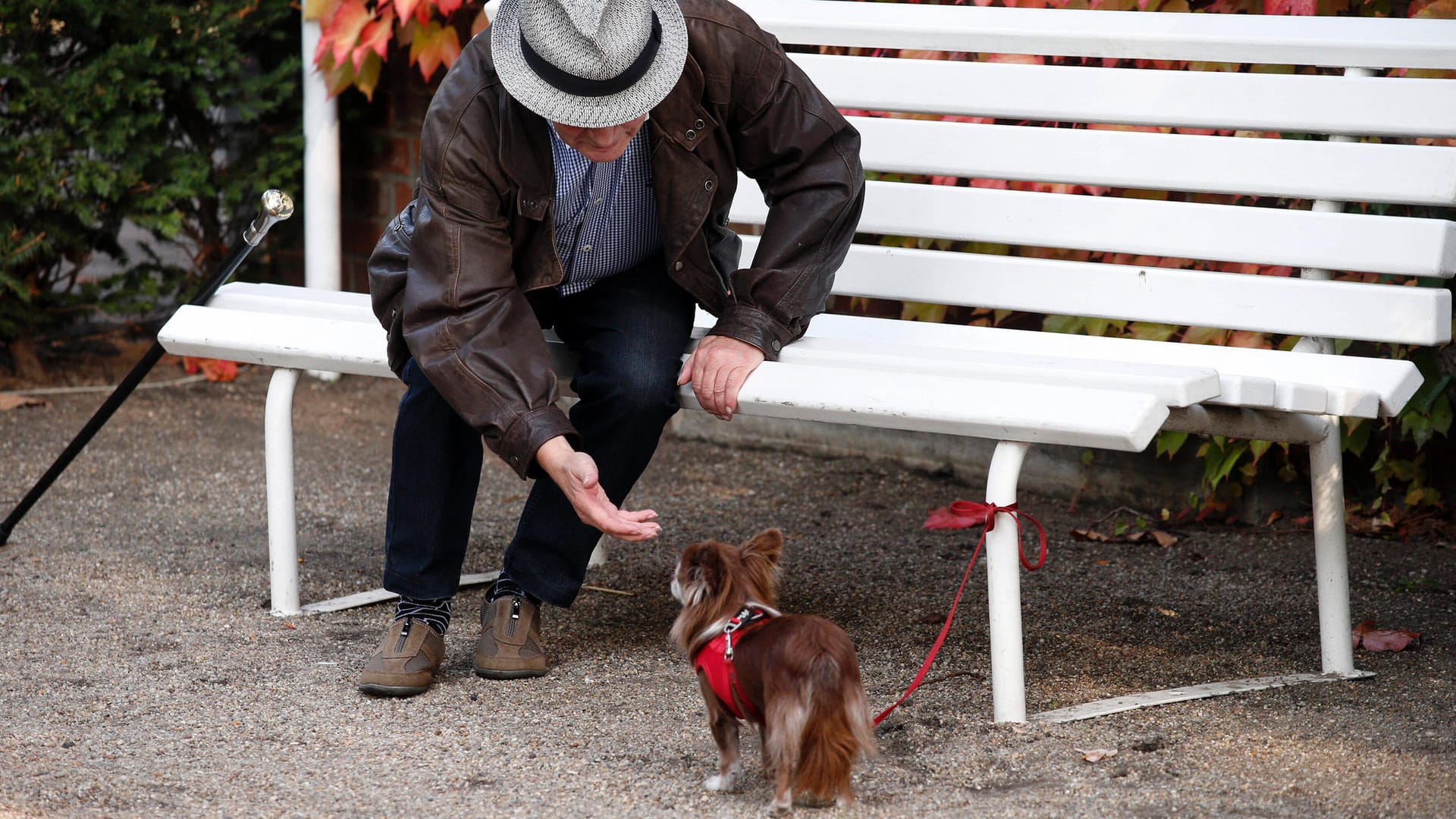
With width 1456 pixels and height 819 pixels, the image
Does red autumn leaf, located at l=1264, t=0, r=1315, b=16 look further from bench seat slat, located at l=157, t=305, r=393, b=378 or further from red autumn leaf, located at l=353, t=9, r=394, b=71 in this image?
red autumn leaf, located at l=353, t=9, r=394, b=71

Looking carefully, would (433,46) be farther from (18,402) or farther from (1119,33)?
(1119,33)

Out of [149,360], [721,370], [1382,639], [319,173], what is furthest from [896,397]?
[319,173]

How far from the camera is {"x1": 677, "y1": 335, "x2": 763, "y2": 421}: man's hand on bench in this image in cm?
260

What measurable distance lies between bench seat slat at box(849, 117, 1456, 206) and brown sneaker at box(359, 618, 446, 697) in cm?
133

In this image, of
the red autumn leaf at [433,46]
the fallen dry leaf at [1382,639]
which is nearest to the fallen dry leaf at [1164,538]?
the fallen dry leaf at [1382,639]

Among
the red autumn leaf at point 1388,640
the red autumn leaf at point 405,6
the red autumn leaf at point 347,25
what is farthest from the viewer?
the red autumn leaf at point 347,25

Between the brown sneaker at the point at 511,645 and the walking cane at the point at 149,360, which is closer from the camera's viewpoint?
the brown sneaker at the point at 511,645

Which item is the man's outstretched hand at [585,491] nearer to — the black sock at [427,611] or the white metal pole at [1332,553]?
the black sock at [427,611]

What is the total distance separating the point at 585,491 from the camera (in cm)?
239

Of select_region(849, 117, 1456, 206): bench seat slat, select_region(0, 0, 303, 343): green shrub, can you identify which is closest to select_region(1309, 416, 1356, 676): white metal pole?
select_region(849, 117, 1456, 206): bench seat slat

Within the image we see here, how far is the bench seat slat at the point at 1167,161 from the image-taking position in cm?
273

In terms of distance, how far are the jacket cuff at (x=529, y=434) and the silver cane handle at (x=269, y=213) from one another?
0.91m

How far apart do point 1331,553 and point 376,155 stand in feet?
12.5

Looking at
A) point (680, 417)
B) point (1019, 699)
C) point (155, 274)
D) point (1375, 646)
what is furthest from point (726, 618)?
point (155, 274)
